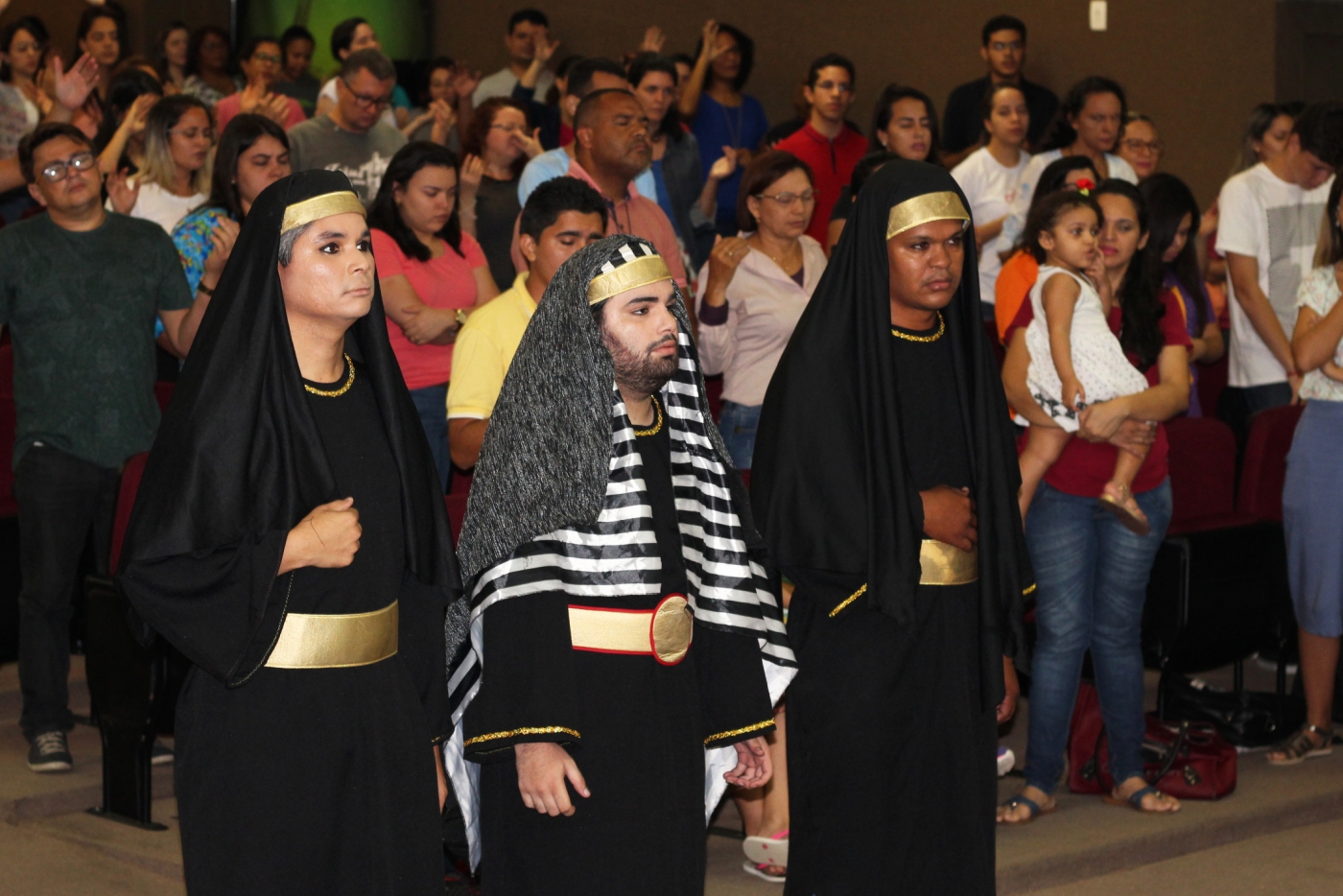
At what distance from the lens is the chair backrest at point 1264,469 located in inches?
247

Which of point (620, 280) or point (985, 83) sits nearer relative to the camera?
point (620, 280)

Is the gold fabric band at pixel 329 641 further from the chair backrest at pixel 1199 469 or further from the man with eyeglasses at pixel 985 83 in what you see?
the man with eyeglasses at pixel 985 83

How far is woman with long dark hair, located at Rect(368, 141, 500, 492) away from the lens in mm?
5477

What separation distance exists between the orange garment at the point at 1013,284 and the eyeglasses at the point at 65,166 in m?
3.22

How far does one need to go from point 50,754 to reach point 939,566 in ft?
10.4

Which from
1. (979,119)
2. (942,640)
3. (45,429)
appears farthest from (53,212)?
(979,119)

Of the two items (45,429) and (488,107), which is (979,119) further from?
(45,429)

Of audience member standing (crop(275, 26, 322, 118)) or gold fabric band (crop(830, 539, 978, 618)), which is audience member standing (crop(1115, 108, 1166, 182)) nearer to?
audience member standing (crop(275, 26, 322, 118))

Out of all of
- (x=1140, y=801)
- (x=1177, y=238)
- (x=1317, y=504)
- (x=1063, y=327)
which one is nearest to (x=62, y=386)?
(x=1063, y=327)

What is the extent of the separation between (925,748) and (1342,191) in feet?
9.98

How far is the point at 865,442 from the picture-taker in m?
3.71

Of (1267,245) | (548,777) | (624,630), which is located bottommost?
(548,777)

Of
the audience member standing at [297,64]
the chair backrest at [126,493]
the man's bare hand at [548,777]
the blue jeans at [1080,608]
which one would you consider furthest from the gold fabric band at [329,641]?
the audience member standing at [297,64]

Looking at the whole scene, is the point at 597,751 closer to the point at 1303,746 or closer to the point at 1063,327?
the point at 1063,327
